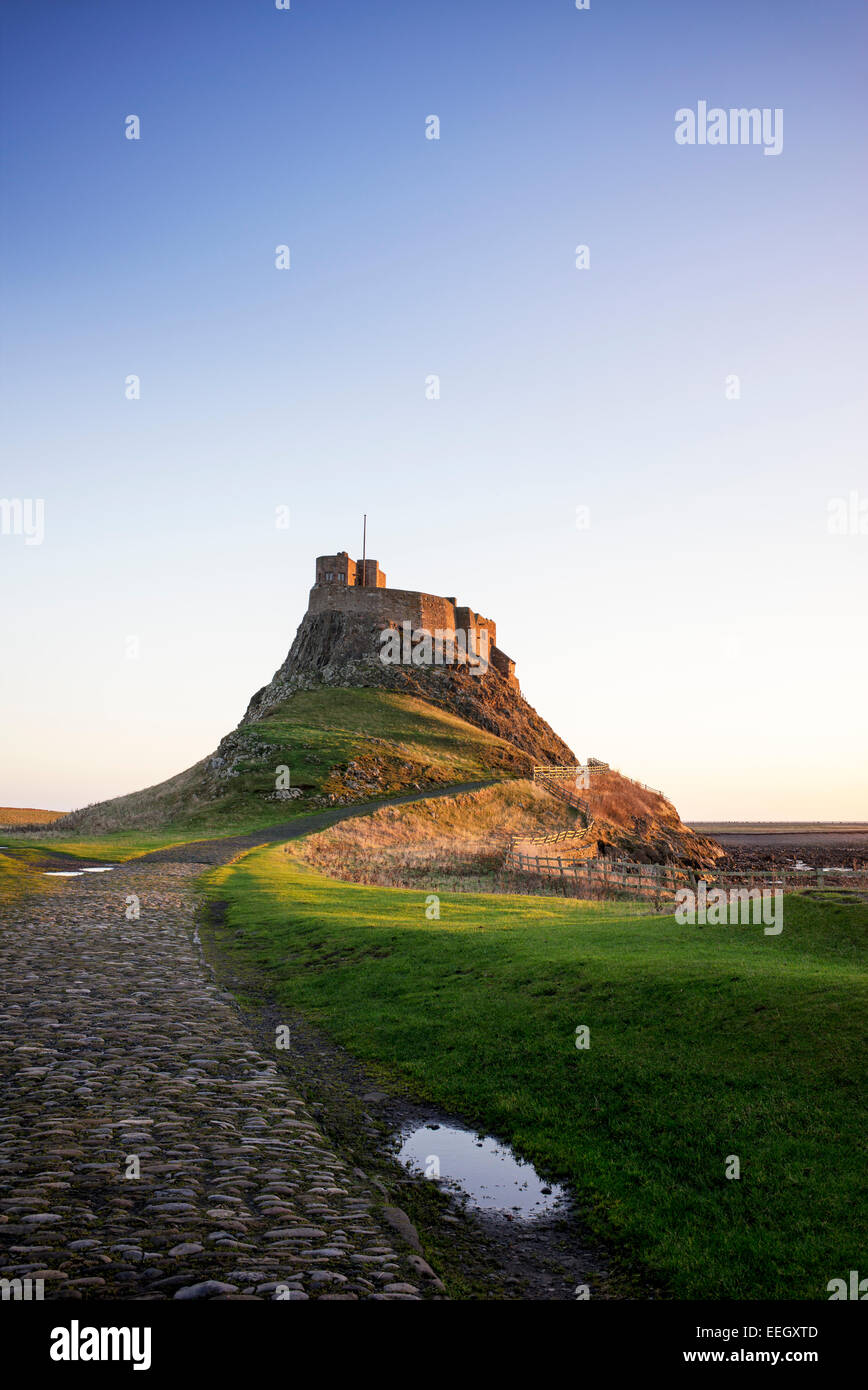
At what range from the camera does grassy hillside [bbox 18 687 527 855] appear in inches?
2635

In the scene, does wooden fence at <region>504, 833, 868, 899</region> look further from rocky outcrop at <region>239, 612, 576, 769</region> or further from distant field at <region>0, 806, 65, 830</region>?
distant field at <region>0, 806, 65, 830</region>

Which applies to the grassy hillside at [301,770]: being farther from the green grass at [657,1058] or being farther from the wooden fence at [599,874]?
the green grass at [657,1058]

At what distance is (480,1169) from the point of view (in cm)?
916

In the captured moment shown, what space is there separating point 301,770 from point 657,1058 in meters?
66.8

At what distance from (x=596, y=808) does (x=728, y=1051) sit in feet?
258

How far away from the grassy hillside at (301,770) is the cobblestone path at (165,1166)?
3730 centimetres

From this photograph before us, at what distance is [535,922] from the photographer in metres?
21.5

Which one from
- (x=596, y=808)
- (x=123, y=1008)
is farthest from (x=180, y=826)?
(x=123, y=1008)

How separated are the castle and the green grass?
105706 millimetres

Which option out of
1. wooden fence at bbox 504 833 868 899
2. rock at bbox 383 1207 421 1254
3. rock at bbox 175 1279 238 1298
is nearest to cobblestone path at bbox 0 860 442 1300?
rock at bbox 175 1279 238 1298

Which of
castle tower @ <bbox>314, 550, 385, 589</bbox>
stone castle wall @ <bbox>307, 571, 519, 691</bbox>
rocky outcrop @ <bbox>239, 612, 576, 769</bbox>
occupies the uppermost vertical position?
castle tower @ <bbox>314, 550, 385, 589</bbox>

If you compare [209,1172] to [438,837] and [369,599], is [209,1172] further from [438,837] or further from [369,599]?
[369,599]
